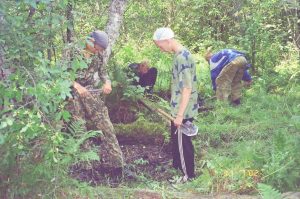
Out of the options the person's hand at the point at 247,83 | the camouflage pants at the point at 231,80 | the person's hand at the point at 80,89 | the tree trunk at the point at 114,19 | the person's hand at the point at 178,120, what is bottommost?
the person's hand at the point at 247,83

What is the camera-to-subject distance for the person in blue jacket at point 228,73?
9540 millimetres

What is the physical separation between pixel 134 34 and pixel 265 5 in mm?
3396

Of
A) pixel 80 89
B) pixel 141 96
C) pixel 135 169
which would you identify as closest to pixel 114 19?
pixel 141 96

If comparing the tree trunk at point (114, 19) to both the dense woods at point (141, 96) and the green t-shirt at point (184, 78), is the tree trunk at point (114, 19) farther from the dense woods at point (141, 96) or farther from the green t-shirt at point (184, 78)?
the green t-shirt at point (184, 78)

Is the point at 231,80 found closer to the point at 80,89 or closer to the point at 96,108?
the point at 96,108

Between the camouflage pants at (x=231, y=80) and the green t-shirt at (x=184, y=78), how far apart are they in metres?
3.94

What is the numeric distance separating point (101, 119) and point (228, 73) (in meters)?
4.18

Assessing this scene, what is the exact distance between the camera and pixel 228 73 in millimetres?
9625

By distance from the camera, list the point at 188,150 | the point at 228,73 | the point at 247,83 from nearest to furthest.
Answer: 1. the point at 188,150
2. the point at 228,73
3. the point at 247,83

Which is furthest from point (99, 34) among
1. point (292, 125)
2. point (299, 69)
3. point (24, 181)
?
point (299, 69)

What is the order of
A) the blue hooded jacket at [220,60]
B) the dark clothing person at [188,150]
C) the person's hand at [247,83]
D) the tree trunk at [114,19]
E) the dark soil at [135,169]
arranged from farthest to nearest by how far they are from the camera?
the person's hand at [247,83], the blue hooded jacket at [220,60], the tree trunk at [114,19], the dark soil at [135,169], the dark clothing person at [188,150]

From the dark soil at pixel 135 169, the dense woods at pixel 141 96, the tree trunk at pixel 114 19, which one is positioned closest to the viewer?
the dense woods at pixel 141 96

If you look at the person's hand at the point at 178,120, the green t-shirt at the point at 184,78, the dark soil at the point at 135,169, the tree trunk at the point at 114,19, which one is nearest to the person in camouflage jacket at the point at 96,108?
the dark soil at the point at 135,169

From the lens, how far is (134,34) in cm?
1305
